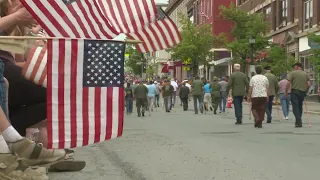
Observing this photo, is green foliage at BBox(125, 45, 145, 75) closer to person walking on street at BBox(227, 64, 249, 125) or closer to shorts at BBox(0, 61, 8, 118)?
shorts at BBox(0, 61, 8, 118)

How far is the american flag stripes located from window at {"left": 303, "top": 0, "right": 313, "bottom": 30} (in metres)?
37.9

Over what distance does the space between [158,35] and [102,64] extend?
1.29m

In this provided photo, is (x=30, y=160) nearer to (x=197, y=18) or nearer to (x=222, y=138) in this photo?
(x=222, y=138)

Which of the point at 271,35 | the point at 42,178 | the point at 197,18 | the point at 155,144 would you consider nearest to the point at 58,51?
the point at 42,178

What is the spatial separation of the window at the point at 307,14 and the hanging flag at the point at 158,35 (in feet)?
121

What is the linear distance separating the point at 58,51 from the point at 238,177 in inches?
152

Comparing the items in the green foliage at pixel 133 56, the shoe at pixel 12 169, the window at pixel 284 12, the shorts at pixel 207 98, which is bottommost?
the shorts at pixel 207 98

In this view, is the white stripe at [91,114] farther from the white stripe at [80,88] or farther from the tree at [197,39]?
the tree at [197,39]

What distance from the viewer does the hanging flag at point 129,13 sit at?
189 inches

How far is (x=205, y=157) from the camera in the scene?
9430 millimetres

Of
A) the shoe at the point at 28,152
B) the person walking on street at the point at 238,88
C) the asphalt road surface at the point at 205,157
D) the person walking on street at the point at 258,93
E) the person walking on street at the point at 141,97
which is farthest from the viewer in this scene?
the person walking on street at the point at 141,97

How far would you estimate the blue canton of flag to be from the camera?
4.19 meters

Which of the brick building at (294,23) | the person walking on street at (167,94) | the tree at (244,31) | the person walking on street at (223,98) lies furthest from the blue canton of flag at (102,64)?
the tree at (244,31)

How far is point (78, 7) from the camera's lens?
431 cm
